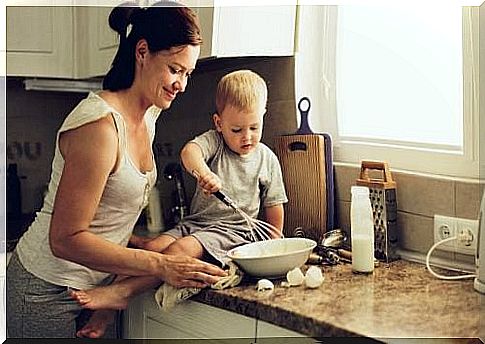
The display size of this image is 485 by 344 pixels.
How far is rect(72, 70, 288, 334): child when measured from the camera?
1.90 metres

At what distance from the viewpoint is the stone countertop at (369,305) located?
5.74 ft

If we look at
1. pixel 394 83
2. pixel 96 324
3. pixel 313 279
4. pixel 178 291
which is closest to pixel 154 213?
pixel 178 291

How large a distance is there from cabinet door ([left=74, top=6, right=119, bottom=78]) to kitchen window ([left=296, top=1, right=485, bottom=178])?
458 mm

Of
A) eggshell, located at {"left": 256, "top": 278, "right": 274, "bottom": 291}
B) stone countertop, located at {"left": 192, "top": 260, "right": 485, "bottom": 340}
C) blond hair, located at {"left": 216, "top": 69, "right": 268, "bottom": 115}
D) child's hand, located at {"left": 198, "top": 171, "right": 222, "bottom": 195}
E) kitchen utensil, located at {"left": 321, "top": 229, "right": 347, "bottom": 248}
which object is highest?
blond hair, located at {"left": 216, "top": 69, "right": 268, "bottom": 115}

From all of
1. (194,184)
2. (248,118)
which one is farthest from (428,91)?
(194,184)

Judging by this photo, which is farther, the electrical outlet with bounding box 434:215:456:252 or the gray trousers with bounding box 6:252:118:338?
the electrical outlet with bounding box 434:215:456:252

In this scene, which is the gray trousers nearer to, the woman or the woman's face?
the woman

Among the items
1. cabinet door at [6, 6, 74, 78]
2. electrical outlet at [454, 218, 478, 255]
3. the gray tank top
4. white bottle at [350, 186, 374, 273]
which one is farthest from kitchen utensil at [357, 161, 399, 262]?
cabinet door at [6, 6, 74, 78]

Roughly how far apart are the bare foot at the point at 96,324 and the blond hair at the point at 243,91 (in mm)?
527

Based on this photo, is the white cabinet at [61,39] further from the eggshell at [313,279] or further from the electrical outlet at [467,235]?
the electrical outlet at [467,235]

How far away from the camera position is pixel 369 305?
183 centimetres

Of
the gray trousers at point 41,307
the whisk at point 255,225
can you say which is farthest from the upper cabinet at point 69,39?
the gray trousers at point 41,307

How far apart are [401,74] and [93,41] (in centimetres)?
75

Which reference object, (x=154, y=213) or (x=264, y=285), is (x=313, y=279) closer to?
(x=264, y=285)
